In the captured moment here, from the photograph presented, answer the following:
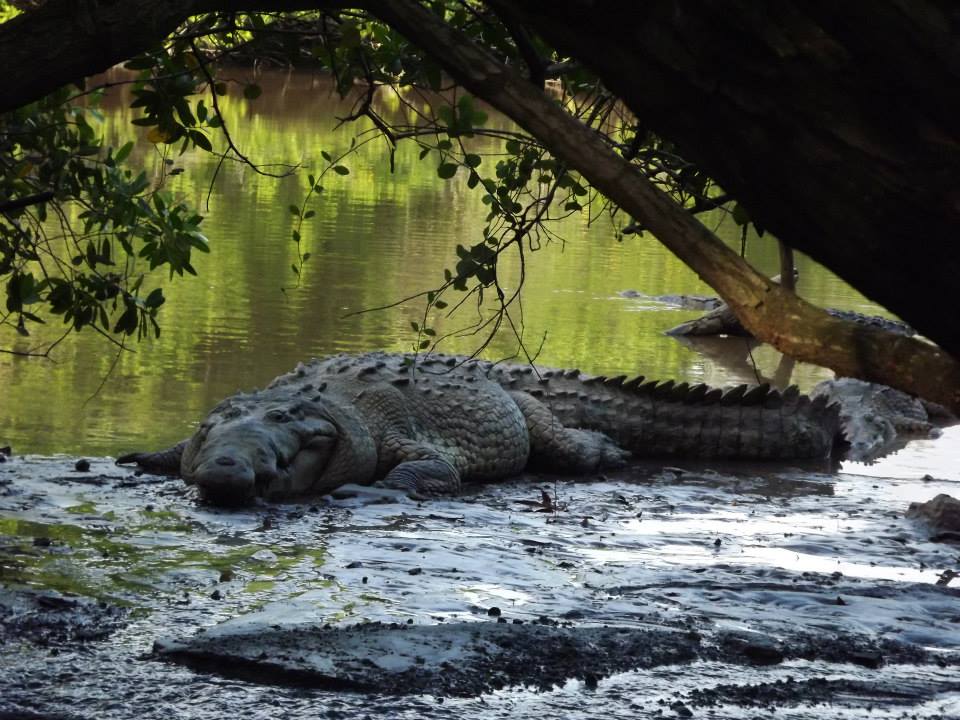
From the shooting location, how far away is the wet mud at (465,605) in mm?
4266

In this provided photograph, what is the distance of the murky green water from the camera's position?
8938 mm

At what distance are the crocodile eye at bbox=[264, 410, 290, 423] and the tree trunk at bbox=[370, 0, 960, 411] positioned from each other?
4.91 m

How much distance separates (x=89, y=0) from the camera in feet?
10.2

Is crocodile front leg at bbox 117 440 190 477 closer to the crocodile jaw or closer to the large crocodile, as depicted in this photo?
the large crocodile

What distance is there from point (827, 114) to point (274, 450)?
16.5ft

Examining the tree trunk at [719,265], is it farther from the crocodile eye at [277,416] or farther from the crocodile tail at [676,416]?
the crocodile tail at [676,416]

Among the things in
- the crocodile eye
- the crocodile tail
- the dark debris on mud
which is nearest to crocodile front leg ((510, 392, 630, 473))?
the crocodile tail

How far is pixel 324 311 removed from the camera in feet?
42.3

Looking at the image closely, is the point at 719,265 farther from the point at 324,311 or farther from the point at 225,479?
the point at 324,311

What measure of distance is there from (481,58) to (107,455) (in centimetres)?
561

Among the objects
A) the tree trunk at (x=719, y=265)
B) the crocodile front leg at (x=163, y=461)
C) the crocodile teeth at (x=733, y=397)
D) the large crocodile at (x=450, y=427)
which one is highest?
the tree trunk at (x=719, y=265)

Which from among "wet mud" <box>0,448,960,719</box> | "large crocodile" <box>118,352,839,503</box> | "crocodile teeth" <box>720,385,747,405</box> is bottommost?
"wet mud" <box>0,448,960,719</box>

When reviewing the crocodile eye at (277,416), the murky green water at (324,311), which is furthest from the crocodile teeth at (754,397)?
the crocodile eye at (277,416)

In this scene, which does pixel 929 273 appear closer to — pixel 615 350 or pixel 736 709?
pixel 736 709
